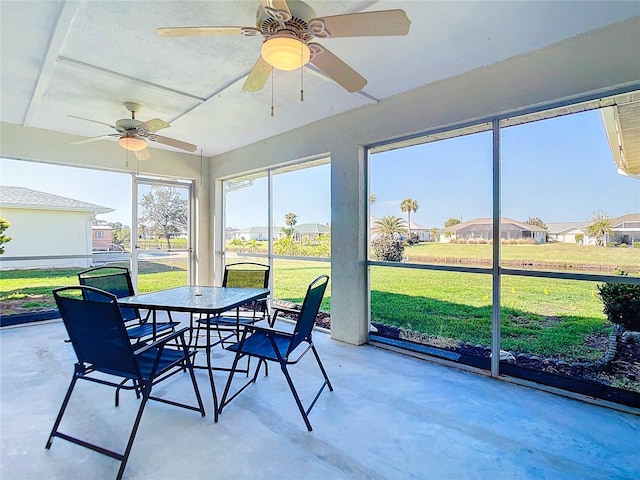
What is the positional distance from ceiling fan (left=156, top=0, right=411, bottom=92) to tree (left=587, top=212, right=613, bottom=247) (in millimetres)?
2085

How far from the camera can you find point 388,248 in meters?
3.66

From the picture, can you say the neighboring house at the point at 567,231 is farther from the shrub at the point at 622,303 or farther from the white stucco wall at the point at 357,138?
the white stucco wall at the point at 357,138

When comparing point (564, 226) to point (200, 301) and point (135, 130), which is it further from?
point (135, 130)

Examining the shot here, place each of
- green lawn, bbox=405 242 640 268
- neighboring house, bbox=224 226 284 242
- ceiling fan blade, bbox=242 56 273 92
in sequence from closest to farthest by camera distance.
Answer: ceiling fan blade, bbox=242 56 273 92 → green lawn, bbox=405 242 640 268 → neighboring house, bbox=224 226 284 242

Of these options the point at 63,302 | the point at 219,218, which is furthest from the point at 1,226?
the point at 63,302

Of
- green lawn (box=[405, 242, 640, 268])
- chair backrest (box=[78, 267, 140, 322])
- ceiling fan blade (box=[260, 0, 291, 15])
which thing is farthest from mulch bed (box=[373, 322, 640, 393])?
chair backrest (box=[78, 267, 140, 322])

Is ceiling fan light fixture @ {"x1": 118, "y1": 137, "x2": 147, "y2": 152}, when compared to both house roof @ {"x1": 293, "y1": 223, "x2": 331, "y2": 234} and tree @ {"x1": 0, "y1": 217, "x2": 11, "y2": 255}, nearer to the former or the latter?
house roof @ {"x1": 293, "y1": 223, "x2": 331, "y2": 234}

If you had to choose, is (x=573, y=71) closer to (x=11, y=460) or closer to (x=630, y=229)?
(x=630, y=229)

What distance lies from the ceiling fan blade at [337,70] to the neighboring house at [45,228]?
465 centimetres

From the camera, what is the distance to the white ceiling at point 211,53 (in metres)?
2.04

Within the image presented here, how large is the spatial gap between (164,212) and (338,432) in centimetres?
493

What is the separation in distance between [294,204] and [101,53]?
2.80 meters

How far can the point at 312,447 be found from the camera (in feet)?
6.20

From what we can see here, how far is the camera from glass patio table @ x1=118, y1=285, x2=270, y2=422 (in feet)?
7.54
